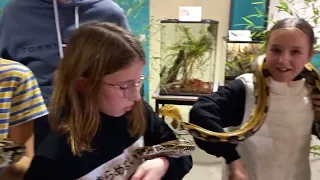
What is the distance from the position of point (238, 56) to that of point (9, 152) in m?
1.94

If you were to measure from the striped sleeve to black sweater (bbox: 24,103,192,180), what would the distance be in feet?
0.28

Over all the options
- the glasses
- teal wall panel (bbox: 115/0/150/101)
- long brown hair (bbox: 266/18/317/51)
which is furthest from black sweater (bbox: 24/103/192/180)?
teal wall panel (bbox: 115/0/150/101)

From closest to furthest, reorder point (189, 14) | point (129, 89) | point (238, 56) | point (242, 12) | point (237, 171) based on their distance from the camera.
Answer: point (129, 89), point (237, 171), point (238, 56), point (189, 14), point (242, 12)

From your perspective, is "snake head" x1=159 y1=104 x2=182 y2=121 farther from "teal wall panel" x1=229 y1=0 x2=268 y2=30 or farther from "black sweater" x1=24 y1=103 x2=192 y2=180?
"teal wall panel" x1=229 y1=0 x2=268 y2=30

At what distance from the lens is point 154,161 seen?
3.42 feet

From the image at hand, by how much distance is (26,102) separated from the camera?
1.00m

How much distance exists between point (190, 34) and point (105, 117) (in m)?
1.83

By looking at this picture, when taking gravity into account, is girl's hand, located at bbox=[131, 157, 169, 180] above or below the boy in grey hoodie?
below

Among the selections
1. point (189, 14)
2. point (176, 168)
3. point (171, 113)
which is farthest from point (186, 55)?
point (176, 168)

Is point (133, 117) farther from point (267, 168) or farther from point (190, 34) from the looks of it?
point (190, 34)

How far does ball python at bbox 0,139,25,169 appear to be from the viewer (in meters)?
0.85

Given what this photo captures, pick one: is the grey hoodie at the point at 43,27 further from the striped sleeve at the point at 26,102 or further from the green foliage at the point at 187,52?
the green foliage at the point at 187,52

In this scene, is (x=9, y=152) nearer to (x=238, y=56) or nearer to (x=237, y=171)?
(x=237, y=171)

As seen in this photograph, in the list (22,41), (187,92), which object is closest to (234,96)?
(22,41)
